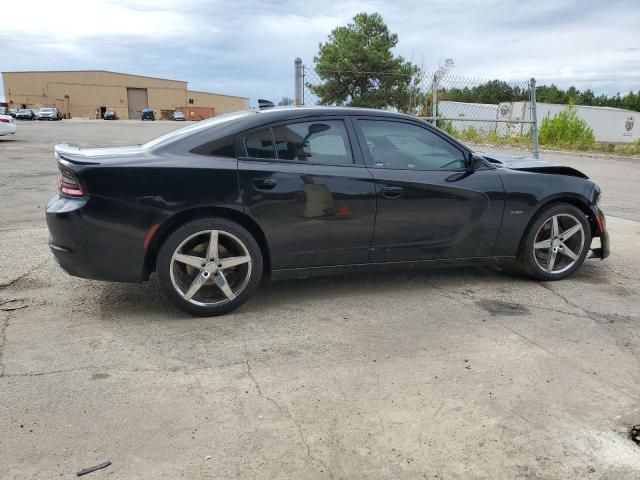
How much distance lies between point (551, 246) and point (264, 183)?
8.81 ft

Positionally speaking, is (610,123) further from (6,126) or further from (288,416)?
(288,416)

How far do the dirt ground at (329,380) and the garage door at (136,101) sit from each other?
90.6 meters

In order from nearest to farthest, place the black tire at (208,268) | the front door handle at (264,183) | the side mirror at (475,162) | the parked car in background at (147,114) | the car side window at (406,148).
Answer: the black tire at (208,268) → the front door handle at (264,183) → the car side window at (406,148) → the side mirror at (475,162) → the parked car in background at (147,114)

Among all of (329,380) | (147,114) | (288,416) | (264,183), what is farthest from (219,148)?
(147,114)

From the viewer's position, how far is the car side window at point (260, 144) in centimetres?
402

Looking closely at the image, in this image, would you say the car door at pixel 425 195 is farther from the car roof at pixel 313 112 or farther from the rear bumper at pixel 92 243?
the rear bumper at pixel 92 243

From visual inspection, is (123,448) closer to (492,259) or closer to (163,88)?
(492,259)

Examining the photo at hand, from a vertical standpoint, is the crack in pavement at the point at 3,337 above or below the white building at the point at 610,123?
below

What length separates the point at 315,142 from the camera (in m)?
4.20

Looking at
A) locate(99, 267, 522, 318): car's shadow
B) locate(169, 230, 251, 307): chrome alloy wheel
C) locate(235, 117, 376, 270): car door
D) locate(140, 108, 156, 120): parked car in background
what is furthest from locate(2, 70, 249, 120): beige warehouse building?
locate(169, 230, 251, 307): chrome alloy wheel

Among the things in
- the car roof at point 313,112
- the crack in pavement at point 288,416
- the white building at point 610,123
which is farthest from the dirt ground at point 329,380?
the white building at point 610,123

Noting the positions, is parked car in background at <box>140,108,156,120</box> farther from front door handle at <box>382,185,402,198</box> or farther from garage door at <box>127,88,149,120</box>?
front door handle at <box>382,185,402,198</box>

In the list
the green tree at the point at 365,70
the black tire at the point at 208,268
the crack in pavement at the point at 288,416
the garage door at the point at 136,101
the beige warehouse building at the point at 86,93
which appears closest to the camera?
the crack in pavement at the point at 288,416

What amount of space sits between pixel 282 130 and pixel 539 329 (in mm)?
2365
